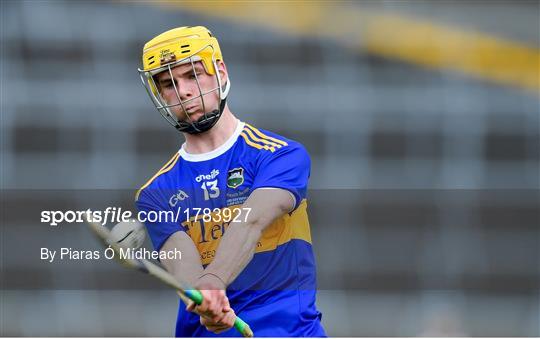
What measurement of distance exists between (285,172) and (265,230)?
18cm

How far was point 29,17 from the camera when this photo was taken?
5336 mm

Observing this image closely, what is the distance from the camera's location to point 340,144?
503cm

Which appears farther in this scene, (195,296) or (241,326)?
(241,326)

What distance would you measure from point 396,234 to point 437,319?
43 cm

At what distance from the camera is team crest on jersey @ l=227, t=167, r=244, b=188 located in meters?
3.17

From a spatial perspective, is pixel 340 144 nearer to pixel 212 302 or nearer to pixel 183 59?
pixel 183 59

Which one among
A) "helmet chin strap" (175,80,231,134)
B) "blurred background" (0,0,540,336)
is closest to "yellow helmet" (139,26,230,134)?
"helmet chin strap" (175,80,231,134)

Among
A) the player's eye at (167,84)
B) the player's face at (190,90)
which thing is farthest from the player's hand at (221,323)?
the player's eye at (167,84)

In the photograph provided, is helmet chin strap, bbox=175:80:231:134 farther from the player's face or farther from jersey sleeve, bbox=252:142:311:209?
jersey sleeve, bbox=252:142:311:209

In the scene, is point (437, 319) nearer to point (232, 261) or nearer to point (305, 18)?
point (305, 18)

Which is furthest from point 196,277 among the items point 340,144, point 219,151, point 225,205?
point 340,144

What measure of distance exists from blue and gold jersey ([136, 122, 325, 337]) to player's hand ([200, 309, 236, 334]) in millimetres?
54

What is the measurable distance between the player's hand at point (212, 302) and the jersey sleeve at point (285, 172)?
1.06ft

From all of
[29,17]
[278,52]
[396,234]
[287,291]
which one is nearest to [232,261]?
[287,291]
